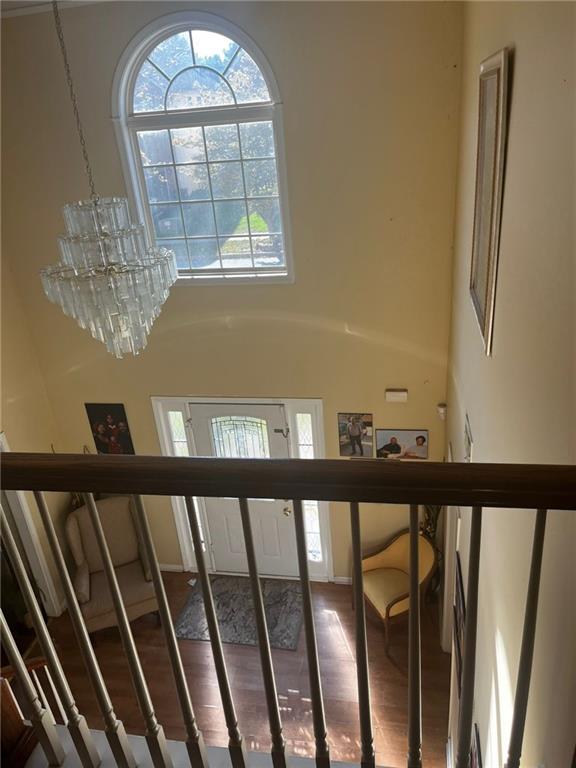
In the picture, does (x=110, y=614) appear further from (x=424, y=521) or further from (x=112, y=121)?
(x=112, y=121)

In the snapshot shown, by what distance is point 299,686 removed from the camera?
441cm

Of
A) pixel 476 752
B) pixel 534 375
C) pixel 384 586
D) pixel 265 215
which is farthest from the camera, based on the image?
pixel 384 586

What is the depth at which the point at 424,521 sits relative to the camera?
506 cm

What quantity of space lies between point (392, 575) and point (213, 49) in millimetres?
4337

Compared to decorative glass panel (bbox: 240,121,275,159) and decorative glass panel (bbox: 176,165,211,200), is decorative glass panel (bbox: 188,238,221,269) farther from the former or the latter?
decorative glass panel (bbox: 240,121,275,159)

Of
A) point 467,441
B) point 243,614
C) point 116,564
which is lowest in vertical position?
point 243,614

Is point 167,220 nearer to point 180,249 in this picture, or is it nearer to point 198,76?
point 180,249

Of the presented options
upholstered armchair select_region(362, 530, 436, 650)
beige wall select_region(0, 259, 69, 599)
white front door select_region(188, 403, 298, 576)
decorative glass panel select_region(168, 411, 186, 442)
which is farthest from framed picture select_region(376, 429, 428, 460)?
beige wall select_region(0, 259, 69, 599)

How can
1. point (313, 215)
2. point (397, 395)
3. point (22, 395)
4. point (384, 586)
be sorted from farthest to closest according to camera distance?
point (22, 395) < point (384, 586) < point (397, 395) < point (313, 215)

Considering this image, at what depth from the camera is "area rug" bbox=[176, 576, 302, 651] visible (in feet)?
16.1

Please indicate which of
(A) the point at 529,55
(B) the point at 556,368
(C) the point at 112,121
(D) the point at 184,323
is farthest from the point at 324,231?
(B) the point at 556,368

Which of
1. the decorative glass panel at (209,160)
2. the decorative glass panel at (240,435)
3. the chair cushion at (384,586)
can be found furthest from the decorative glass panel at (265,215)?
the chair cushion at (384,586)

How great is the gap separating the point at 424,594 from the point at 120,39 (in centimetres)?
495

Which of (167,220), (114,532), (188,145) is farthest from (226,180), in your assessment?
(114,532)
